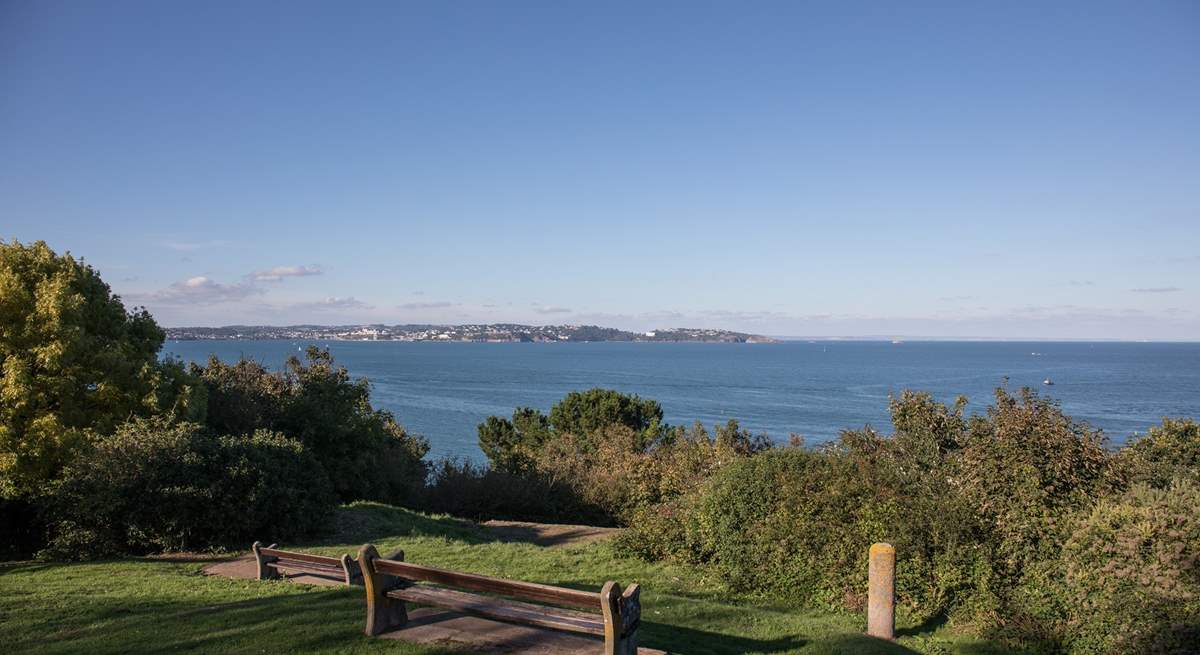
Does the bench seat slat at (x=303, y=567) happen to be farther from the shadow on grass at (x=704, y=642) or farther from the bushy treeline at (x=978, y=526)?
the bushy treeline at (x=978, y=526)

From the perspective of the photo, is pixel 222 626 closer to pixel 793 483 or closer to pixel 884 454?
pixel 793 483

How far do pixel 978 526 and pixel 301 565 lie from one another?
29.1ft

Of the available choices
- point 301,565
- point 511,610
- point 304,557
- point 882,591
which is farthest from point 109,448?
point 882,591

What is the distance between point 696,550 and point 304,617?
301 inches

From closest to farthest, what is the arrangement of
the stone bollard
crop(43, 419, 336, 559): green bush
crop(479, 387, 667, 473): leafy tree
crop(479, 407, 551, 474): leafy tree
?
the stone bollard → crop(43, 419, 336, 559): green bush → crop(479, 387, 667, 473): leafy tree → crop(479, 407, 551, 474): leafy tree

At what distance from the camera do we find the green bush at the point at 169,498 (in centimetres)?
1328

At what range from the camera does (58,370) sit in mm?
16125

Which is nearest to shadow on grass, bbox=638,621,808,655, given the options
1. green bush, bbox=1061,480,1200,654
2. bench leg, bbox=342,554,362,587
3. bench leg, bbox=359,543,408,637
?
bench leg, bbox=359,543,408,637

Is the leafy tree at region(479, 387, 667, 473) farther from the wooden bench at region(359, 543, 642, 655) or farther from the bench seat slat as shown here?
the wooden bench at region(359, 543, 642, 655)

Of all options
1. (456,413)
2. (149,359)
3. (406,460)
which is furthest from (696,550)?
(456,413)

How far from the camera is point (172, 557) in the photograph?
1309 centimetres

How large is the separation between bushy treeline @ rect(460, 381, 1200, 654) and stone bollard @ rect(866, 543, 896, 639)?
1091mm

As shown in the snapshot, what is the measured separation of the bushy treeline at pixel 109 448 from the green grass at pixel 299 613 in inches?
41.7

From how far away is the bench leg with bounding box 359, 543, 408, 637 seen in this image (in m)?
7.03
